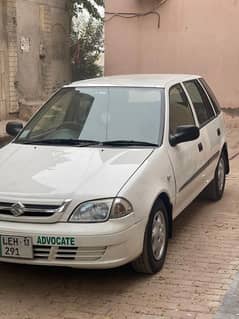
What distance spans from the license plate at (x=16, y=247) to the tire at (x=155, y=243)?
2.95ft

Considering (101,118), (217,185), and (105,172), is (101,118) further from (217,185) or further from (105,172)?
(217,185)

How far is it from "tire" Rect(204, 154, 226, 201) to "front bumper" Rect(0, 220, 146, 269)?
119 inches

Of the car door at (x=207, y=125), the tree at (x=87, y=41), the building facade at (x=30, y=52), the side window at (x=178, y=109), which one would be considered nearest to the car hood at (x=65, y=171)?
the side window at (x=178, y=109)

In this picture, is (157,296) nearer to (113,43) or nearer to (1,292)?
(1,292)

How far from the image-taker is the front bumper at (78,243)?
4094 mm

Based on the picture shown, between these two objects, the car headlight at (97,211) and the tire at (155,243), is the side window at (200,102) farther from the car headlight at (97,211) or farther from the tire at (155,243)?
the car headlight at (97,211)

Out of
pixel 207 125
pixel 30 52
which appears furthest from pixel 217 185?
pixel 30 52

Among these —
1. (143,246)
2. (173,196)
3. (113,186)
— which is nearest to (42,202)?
(113,186)

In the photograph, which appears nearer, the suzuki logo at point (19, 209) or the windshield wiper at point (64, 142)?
the suzuki logo at point (19, 209)

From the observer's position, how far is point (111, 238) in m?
4.12

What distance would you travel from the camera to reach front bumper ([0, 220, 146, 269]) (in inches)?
161

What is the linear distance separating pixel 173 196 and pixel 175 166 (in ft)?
0.94

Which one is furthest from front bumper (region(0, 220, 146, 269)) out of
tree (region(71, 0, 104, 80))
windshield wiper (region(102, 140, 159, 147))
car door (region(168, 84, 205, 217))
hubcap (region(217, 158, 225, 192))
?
tree (region(71, 0, 104, 80))

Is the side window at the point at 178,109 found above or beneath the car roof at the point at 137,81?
beneath
